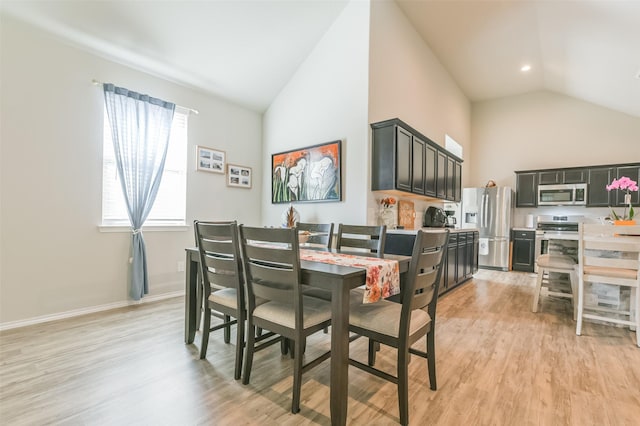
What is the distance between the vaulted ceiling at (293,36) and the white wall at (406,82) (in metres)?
0.29

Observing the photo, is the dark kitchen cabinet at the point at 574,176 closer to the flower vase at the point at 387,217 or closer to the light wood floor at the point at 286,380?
the light wood floor at the point at 286,380

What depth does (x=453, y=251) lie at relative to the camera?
13.4 ft

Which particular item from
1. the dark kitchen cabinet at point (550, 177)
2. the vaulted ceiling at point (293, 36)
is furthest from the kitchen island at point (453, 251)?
the vaulted ceiling at point (293, 36)

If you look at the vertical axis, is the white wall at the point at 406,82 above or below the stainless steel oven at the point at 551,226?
above

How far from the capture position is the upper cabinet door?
347cm

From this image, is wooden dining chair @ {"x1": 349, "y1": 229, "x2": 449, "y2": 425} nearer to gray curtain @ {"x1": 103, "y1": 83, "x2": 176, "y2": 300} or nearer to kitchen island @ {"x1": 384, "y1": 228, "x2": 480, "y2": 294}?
kitchen island @ {"x1": 384, "y1": 228, "x2": 480, "y2": 294}

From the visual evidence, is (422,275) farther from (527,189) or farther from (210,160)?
(527,189)

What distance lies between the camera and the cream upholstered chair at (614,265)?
2550mm

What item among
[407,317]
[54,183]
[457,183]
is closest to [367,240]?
[407,317]

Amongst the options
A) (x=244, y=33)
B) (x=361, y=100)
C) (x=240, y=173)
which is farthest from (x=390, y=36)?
(x=240, y=173)

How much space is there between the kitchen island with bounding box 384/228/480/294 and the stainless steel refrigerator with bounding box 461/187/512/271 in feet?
4.47

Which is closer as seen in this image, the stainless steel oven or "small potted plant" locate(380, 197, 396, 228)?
"small potted plant" locate(380, 197, 396, 228)

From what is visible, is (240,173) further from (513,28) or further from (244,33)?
(513,28)

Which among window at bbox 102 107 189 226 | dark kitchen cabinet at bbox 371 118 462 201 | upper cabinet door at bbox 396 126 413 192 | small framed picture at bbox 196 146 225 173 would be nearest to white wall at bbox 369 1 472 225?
dark kitchen cabinet at bbox 371 118 462 201
